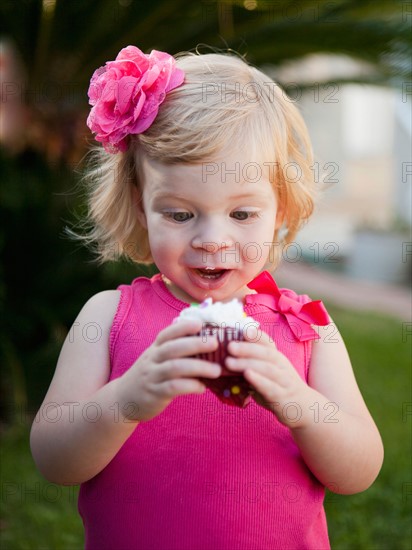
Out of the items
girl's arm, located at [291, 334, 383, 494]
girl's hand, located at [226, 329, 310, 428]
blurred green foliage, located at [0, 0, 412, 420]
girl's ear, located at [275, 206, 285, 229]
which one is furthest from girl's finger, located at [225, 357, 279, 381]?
blurred green foliage, located at [0, 0, 412, 420]

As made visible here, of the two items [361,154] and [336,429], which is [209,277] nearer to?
[336,429]

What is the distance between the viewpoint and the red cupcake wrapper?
1.54 metres

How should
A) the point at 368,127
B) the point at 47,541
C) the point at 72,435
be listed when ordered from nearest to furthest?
the point at 72,435 < the point at 47,541 < the point at 368,127

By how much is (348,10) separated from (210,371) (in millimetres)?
3954

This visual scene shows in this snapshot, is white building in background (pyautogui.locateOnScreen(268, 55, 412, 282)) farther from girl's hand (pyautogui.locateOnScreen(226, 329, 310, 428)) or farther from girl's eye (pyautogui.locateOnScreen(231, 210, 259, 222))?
girl's hand (pyautogui.locateOnScreen(226, 329, 310, 428))

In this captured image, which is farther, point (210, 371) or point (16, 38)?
point (16, 38)

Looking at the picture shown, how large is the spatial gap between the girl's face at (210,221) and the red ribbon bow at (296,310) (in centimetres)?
12

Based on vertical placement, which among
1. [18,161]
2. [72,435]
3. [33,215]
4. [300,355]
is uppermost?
[18,161]

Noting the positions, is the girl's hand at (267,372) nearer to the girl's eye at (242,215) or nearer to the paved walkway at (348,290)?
the girl's eye at (242,215)

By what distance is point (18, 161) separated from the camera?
5094 mm

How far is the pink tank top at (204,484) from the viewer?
179cm

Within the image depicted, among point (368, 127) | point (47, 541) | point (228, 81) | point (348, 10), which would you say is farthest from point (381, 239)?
point (228, 81)

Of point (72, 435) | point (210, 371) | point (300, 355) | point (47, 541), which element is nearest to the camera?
point (210, 371)

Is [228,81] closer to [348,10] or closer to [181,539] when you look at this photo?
[181,539]
